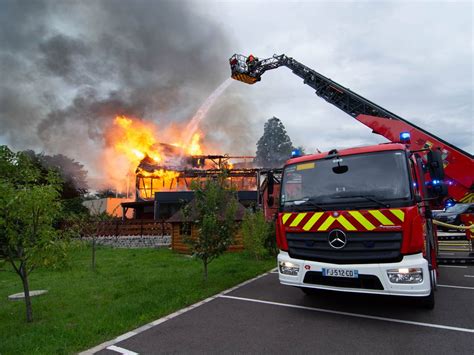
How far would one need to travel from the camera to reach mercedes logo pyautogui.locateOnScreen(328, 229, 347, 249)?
5016 millimetres

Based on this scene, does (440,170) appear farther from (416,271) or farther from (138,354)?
(138,354)

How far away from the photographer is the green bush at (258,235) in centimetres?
1270

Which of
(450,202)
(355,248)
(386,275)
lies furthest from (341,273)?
(450,202)

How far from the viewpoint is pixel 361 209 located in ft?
16.3

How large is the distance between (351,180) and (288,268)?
6.33ft

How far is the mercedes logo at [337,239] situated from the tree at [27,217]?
15.7ft

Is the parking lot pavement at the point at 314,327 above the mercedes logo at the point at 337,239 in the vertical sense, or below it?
below

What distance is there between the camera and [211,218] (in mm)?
8133

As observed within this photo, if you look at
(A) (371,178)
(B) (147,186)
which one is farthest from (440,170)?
(B) (147,186)

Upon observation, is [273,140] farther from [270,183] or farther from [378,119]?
[270,183]

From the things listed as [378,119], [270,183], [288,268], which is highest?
[378,119]

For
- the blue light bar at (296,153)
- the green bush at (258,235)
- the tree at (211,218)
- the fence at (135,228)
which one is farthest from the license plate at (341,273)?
the fence at (135,228)

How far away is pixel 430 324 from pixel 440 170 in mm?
2556

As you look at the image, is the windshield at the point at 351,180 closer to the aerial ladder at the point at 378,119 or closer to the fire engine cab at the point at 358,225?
the fire engine cab at the point at 358,225
